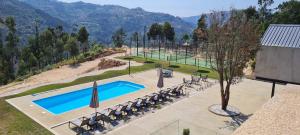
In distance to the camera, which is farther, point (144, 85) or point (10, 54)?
point (10, 54)

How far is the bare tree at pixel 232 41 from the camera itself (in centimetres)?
1475

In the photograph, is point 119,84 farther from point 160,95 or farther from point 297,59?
point 297,59

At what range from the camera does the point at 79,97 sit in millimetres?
21125

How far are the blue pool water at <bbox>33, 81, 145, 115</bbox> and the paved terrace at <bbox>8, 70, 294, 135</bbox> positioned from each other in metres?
0.74

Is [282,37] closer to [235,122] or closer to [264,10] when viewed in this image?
[235,122]

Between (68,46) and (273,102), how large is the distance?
37.4 meters

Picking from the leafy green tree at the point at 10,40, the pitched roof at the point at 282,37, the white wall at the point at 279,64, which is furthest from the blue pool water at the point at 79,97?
the leafy green tree at the point at 10,40

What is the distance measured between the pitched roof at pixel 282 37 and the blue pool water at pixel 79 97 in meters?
12.2

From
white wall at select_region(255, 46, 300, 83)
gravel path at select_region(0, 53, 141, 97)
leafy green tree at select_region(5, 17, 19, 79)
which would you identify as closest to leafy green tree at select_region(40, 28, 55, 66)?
leafy green tree at select_region(5, 17, 19, 79)

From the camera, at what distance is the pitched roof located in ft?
43.9

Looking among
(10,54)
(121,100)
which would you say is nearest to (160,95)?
(121,100)

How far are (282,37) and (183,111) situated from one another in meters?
7.39

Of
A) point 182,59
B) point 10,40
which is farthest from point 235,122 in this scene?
→ point 10,40

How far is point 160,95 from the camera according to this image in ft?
60.4
